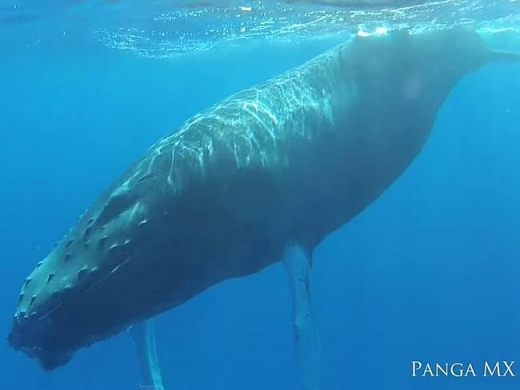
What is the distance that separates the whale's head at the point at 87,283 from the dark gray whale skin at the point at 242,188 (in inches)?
0.5

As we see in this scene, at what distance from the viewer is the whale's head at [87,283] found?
7434 millimetres

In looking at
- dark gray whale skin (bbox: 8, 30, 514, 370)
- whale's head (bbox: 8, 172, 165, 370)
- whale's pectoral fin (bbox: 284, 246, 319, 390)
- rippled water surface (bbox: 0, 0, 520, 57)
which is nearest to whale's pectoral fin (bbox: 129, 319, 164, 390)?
dark gray whale skin (bbox: 8, 30, 514, 370)

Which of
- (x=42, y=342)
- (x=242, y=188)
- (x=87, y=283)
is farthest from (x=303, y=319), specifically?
(x=42, y=342)

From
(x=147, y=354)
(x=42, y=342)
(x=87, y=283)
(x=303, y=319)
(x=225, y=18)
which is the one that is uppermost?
(x=225, y=18)

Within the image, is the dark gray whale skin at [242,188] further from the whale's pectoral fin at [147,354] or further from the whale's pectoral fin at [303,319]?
the whale's pectoral fin at [147,354]

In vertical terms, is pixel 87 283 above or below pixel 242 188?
below

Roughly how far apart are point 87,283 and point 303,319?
278cm

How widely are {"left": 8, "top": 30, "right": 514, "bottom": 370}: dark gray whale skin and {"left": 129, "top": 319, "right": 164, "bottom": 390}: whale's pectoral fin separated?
2.17 meters

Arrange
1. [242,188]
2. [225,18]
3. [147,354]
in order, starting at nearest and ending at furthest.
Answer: [242,188] < [147,354] < [225,18]

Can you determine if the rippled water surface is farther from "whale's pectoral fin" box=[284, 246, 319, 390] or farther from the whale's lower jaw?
the whale's lower jaw

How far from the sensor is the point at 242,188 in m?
8.64

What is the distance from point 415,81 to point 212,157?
4.25 metres

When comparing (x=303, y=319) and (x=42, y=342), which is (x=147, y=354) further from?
(x=42, y=342)

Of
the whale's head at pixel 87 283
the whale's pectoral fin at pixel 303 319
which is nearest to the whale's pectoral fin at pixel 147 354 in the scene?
the whale's pectoral fin at pixel 303 319
